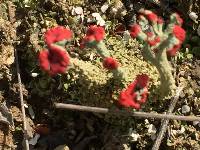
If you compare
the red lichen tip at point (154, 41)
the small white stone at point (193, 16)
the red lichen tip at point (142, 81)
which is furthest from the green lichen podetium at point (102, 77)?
the small white stone at point (193, 16)

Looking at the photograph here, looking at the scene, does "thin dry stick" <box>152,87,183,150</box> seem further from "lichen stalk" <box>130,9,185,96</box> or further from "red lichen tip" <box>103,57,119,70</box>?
"red lichen tip" <box>103,57,119,70</box>

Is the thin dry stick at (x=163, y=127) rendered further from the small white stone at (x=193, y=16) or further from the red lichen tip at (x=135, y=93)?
the small white stone at (x=193, y=16)

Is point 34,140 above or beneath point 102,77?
beneath

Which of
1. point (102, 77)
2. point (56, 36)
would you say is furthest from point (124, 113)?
point (56, 36)

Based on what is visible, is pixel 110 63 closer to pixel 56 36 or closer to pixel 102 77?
pixel 102 77

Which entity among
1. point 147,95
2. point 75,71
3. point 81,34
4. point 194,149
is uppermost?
point 81,34

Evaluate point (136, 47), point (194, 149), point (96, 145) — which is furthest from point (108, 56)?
point (194, 149)

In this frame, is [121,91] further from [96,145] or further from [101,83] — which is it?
[96,145]
